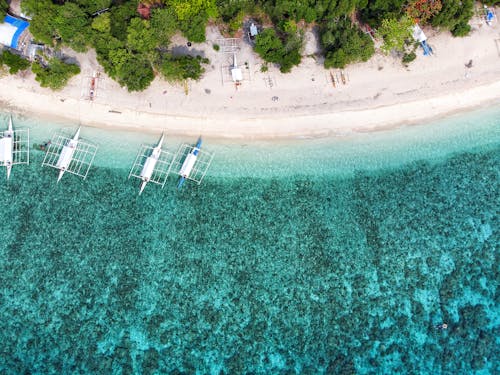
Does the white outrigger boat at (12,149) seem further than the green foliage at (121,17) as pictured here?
Yes

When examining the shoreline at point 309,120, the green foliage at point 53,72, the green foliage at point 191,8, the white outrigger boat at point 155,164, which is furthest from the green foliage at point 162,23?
the white outrigger boat at point 155,164

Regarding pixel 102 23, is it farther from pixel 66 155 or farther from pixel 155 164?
pixel 155 164

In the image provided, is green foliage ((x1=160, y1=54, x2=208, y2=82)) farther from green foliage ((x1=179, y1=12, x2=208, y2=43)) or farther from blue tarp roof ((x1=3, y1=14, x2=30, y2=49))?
blue tarp roof ((x1=3, y1=14, x2=30, y2=49))

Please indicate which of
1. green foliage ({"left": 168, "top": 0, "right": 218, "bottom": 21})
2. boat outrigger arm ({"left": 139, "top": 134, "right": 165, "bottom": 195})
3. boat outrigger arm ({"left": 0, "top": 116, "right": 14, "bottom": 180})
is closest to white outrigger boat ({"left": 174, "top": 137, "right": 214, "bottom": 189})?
boat outrigger arm ({"left": 139, "top": 134, "right": 165, "bottom": 195})

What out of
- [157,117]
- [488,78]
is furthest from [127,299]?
[488,78]

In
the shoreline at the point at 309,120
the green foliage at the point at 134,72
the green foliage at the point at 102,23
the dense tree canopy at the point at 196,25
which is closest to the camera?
the green foliage at the point at 102,23

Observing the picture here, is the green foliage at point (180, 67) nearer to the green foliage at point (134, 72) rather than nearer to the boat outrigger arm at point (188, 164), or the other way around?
the green foliage at point (134, 72)
